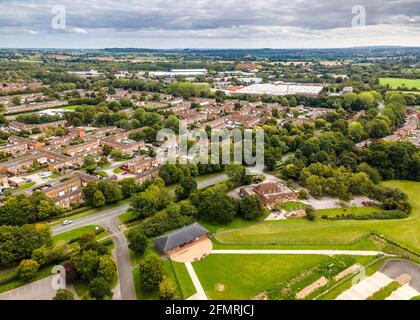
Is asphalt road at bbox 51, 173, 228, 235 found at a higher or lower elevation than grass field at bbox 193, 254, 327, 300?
higher

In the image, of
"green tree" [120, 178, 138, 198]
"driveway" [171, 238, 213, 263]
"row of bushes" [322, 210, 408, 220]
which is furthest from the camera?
"green tree" [120, 178, 138, 198]

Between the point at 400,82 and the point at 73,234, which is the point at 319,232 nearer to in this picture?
the point at 73,234

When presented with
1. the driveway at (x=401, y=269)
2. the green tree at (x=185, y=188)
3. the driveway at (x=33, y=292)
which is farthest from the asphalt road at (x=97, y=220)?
the driveway at (x=401, y=269)

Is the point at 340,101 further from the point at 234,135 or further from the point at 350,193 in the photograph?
the point at 350,193

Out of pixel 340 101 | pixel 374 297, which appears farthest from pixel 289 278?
pixel 340 101

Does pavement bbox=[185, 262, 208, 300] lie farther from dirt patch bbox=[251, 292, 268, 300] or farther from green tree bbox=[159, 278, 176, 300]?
dirt patch bbox=[251, 292, 268, 300]

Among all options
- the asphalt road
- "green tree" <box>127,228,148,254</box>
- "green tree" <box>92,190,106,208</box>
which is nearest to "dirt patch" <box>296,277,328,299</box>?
"green tree" <box>127,228,148,254</box>
